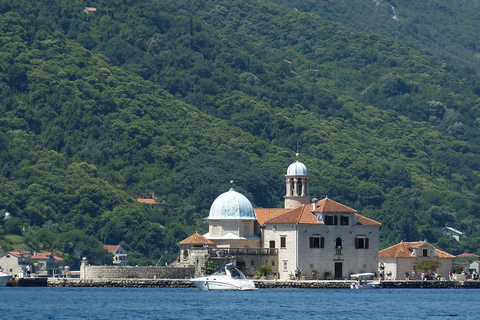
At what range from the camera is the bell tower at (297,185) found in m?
118

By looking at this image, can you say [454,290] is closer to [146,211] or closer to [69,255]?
[69,255]

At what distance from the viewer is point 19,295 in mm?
100750

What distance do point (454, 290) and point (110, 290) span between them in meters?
26.4

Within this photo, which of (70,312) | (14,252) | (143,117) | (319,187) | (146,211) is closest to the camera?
(70,312)

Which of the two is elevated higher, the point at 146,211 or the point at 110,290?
→ the point at 146,211

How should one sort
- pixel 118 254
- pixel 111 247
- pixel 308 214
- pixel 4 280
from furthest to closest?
pixel 111 247
pixel 118 254
pixel 4 280
pixel 308 214

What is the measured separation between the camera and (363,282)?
109m

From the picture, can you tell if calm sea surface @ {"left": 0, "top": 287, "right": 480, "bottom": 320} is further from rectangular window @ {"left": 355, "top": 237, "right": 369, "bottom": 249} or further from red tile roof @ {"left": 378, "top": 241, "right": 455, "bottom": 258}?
red tile roof @ {"left": 378, "top": 241, "right": 455, "bottom": 258}

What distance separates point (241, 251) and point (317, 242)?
19.0 ft

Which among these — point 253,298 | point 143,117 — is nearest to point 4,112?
point 143,117

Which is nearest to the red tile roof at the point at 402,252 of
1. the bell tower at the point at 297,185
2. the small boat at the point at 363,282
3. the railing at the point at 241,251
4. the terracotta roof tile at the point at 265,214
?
the small boat at the point at 363,282

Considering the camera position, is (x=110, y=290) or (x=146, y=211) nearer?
(x=110, y=290)

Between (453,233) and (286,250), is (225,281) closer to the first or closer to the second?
(286,250)

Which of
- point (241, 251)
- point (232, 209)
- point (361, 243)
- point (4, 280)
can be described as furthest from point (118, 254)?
point (361, 243)
